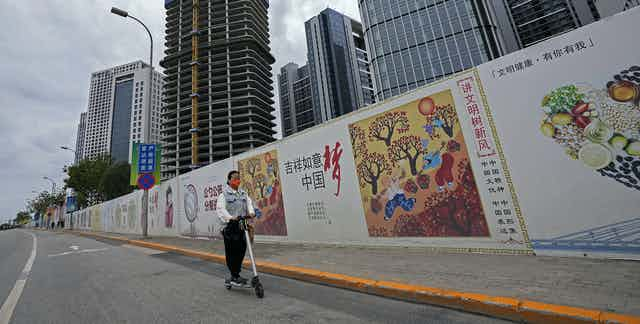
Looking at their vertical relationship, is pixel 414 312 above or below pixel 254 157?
below

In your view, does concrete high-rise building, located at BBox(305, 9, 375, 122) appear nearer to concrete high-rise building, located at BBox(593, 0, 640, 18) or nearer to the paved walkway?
concrete high-rise building, located at BBox(593, 0, 640, 18)

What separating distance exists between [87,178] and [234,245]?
164 ft

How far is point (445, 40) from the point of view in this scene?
99.5 feet

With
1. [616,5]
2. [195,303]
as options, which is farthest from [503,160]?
[616,5]

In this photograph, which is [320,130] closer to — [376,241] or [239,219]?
[376,241]

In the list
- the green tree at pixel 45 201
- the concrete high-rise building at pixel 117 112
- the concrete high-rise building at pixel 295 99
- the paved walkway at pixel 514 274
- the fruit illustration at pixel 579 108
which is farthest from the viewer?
the concrete high-rise building at pixel 117 112

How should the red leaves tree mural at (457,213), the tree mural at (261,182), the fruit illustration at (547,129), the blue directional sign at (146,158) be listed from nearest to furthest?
the fruit illustration at (547,129) → the red leaves tree mural at (457,213) → the tree mural at (261,182) → the blue directional sign at (146,158)

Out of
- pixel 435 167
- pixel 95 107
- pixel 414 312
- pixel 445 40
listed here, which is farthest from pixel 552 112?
pixel 95 107

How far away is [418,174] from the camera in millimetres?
4664

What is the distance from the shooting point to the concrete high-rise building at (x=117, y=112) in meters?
85.6

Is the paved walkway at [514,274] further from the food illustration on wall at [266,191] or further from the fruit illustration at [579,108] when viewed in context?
the food illustration on wall at [266,191]

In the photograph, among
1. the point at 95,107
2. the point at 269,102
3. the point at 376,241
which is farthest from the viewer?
the point at 95,107

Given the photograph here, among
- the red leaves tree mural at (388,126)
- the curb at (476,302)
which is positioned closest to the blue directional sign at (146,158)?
the red leaves tree mural at (388,126)

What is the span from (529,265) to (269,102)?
Result: 76.7 meters
